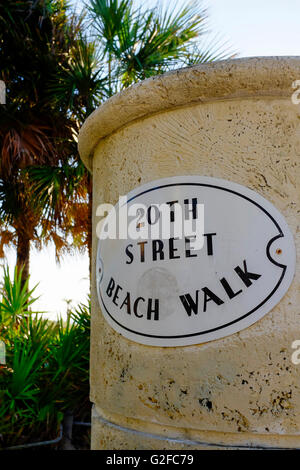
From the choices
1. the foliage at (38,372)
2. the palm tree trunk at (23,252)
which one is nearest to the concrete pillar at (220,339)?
the foliage at (38,372)

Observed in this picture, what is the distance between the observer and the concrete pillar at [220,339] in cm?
158

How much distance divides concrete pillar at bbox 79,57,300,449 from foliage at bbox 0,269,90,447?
7.14 feet

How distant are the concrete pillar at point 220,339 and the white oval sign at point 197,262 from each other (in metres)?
0.05

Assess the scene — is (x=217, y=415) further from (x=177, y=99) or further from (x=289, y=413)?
(x=177, y=99)

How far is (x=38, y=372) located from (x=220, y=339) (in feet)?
10.1

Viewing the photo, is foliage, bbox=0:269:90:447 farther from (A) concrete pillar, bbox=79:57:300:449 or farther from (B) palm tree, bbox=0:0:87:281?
(A) concrete pillar, bbox=79:57:300:449

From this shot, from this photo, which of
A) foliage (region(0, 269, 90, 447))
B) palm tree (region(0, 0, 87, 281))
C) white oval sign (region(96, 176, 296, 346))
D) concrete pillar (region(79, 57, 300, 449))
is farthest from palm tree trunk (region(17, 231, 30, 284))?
white oval sign (region(96, 176, 296, 346))

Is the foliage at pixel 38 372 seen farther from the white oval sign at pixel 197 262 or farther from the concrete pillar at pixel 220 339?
the white oval sign at pixel 197 262

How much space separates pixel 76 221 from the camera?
6988 mm

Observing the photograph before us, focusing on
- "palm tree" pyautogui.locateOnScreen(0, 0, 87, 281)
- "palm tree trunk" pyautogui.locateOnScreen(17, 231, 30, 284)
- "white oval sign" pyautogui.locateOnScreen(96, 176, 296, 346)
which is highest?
"palm tree" pyautogui.locateOnScreen(0, 0, 87, 281)

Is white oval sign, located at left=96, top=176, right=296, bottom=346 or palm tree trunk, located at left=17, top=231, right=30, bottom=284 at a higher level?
palm tree trunk, located at left=17, top=231, right=30, bottom=284

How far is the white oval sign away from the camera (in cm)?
159

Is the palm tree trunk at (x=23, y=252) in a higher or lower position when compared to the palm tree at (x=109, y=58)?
lower

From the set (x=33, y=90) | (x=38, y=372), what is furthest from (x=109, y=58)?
(x=38, y=372)
